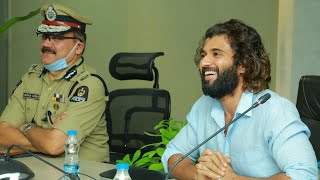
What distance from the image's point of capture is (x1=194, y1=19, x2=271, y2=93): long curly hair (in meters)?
2.00

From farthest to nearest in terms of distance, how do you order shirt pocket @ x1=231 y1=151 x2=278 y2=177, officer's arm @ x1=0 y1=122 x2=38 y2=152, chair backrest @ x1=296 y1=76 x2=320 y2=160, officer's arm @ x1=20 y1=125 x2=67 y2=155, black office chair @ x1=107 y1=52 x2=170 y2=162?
1. black office chair @ x1=107 y1=52 x2=170 y2=162
2. officer's arm @ x1=0 y1=122 x2=38 y2=152
3. officer's arm @ x1=20 y1=125 x2=67 y2=155
4. chair backrest @ x1=296 y1=76 x2=320 y2=160
5. shirt pocket @ x1=231 y1=151 x2=278 y2=177

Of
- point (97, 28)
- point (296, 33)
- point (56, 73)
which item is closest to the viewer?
point (56, 73)

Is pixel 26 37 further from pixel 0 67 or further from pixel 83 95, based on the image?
pixel 83 95

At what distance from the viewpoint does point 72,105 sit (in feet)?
8.61

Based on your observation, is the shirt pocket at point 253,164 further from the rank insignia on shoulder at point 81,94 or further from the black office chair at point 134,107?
the rank insignia on shoulder at point 81,94

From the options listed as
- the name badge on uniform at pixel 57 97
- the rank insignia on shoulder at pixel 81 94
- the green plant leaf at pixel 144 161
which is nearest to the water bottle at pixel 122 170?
the green plant leaf at pixel 144 161

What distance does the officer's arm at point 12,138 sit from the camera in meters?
2.53

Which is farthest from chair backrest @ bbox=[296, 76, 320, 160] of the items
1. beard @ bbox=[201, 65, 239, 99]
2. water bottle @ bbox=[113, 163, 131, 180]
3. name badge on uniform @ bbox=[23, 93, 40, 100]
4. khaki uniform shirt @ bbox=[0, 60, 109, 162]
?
name badge on uniform @ bbox=[23, 93, 40, 100]

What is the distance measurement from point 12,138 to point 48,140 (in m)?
0.28

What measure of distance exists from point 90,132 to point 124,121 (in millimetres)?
257

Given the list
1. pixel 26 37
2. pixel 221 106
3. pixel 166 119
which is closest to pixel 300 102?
pixel 221 106

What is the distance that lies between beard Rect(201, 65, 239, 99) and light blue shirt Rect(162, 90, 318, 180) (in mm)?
65

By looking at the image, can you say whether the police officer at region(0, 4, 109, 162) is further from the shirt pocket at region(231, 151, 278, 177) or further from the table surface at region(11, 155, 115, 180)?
the shirt pocket at region(231, 151, 278, 177)

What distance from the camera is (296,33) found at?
3.18 metres
